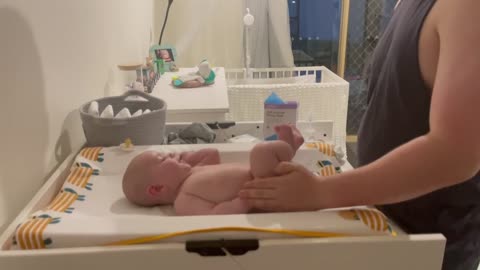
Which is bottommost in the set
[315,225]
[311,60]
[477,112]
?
[311,60]

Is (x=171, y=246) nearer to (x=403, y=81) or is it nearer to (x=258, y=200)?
(x=258, y=200)

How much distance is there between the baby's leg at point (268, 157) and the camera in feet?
2.67

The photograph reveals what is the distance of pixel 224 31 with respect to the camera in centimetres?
309

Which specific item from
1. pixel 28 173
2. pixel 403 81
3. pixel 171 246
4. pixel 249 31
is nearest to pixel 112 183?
pixel 28 173

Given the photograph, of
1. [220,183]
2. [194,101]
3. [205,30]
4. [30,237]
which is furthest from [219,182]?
[205,30]

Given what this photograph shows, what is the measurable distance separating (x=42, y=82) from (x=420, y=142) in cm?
78

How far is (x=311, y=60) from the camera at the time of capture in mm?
3490

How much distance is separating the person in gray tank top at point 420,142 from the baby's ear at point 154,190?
0.20 m

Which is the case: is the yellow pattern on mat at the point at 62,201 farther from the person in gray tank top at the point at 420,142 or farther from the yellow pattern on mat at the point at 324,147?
the yellow pattern on mat at the point at 324,147

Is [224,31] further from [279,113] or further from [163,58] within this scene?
[279,113]

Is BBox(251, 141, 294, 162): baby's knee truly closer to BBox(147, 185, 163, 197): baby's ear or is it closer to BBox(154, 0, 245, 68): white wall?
BBox(147, 185, 163, 197): baby's ear

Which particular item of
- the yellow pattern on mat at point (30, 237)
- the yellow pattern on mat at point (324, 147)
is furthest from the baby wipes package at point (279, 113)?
the yellow pattern on mat at point (30, 237)

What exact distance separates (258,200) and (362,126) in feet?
0.87

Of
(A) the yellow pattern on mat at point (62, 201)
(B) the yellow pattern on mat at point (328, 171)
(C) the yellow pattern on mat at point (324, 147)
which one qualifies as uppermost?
(C) the yellow pattern on mat at point (324, 147)
